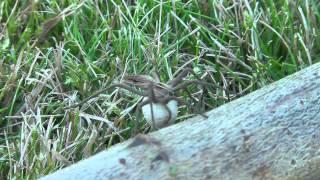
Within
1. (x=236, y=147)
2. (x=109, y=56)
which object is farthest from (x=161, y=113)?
(x=109, y=56)

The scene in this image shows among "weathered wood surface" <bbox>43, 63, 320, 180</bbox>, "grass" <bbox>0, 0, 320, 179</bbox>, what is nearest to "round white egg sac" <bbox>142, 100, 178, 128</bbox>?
"weathered wood surface" <bbox>43, 63, 320, 180</bbox>

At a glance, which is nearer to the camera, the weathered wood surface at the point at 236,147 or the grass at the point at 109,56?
the weathered wood surface at the point at 236,147

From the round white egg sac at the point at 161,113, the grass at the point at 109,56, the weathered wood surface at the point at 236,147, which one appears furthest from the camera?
the grass at the point at 109,56

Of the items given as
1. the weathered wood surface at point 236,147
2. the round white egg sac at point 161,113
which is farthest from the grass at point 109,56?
the weathered wood surface at point 236,147

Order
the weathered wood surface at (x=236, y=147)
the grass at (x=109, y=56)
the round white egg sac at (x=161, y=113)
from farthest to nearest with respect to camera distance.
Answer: the grass at (x=109, y=56) < the round white egg sac at (x=161, y=113) < the weathered wood surface at (x=236, y=147)

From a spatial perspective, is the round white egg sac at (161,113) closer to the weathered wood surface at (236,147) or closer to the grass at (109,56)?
the weathered wood surface at (236,147)

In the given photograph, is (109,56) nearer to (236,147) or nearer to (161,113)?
(161,113)
